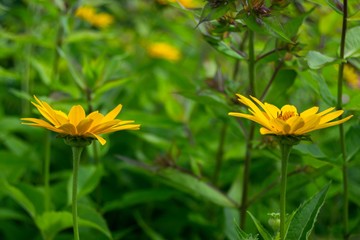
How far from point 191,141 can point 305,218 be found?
0.75 meters

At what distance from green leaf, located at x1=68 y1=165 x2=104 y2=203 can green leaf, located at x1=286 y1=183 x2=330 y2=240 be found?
0.54m

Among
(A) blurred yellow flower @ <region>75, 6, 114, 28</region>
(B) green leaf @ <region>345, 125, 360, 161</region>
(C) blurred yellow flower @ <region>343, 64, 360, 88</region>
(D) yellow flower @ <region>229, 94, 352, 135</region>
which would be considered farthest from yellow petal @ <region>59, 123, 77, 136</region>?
(A) blurred yellow flower @ <region>75, 6, 114, 28</region>

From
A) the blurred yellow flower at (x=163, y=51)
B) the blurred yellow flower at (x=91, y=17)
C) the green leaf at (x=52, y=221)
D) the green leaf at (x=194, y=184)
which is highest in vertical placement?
the blurred yellow flower at (x=91, y=17)

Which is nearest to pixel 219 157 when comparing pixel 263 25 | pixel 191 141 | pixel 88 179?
pixel 191 141

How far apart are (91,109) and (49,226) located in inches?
11.9

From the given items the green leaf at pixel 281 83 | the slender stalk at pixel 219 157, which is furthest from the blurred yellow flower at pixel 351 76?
the green leaf at pixel 281 83

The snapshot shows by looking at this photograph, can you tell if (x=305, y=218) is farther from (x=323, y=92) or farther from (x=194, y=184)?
(x=194, y=184)

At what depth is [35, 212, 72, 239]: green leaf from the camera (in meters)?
1.15

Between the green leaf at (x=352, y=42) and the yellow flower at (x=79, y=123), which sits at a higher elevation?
the green leaf at (x=352, y=42)

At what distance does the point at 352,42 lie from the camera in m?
1.07

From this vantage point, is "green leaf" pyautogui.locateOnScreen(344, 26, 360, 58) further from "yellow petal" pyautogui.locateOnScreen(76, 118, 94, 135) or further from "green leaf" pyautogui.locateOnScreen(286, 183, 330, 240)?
"yellow petal" pyautogui.locateOnScreen(76, 118, 94, 135)

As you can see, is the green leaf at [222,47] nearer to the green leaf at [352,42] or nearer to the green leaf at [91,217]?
the green leaf at [352,42]

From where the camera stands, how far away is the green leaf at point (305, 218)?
2.83 feet

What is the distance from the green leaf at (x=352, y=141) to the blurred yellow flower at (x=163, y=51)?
1494 mm
